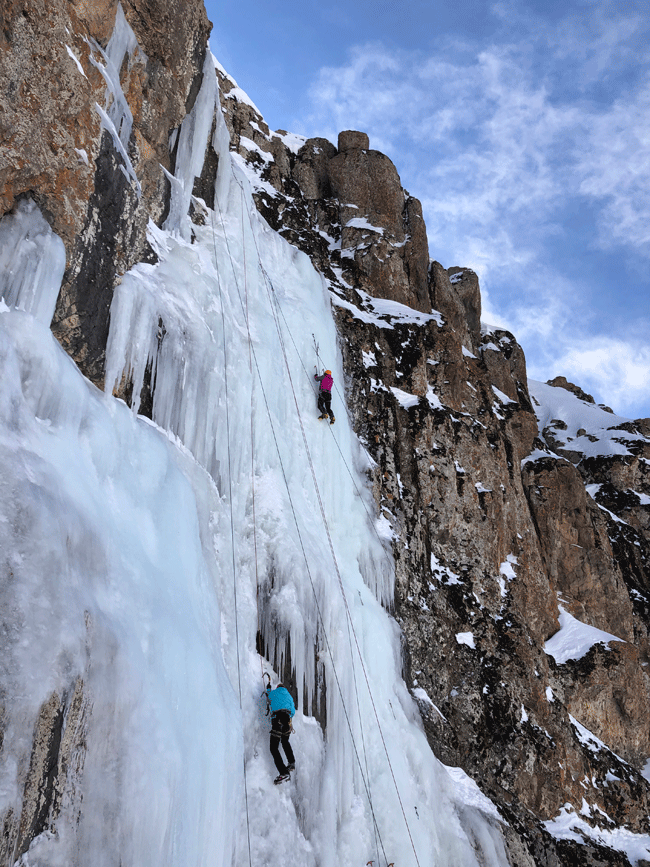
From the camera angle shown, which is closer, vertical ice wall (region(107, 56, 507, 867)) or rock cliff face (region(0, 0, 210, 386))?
rock cliff face (region(0, 0, 210, 386))

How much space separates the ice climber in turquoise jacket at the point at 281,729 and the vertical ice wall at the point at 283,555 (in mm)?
165

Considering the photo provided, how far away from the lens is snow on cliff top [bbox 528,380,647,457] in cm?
2548

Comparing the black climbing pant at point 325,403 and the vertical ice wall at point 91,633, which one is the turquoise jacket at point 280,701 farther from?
the black climbing pant at point 325,403

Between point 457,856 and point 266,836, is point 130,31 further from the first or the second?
point 457,856

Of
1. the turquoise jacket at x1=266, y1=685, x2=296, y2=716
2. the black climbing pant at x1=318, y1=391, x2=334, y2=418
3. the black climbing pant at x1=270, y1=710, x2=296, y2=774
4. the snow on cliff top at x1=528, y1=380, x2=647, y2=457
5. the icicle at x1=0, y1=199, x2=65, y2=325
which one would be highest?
the snow on cliff top at x1=528, y1=380, x2=647, y2=457

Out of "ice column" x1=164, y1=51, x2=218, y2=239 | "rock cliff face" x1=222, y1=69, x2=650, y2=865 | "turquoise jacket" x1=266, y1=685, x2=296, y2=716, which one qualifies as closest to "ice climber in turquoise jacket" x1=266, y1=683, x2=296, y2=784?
"turquoise jacket" x1=266, y1=685, x2=296, y2=716

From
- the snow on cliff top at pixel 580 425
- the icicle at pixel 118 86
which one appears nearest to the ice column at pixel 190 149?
the icicle at pixel 118 86

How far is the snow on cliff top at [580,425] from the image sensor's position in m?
25.5

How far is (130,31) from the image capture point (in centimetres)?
702

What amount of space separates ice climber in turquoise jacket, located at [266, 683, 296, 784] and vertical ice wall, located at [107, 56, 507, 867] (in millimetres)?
165

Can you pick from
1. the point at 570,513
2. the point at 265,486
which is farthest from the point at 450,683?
the point at 570,513

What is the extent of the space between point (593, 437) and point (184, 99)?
78.9 ft

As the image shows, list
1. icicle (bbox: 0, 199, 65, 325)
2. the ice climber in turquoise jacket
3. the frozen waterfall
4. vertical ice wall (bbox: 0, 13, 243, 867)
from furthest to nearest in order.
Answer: the ice climber in turquoise jacket
icicle (bbox: 0, 199, 65, 325)
the frozen waterfall
vertical ice wall (bbox: 0, 13, 243, 867)

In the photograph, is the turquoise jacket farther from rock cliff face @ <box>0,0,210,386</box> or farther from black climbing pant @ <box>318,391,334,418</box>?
black climbing pant @ <box>318,391,334,418</box>
